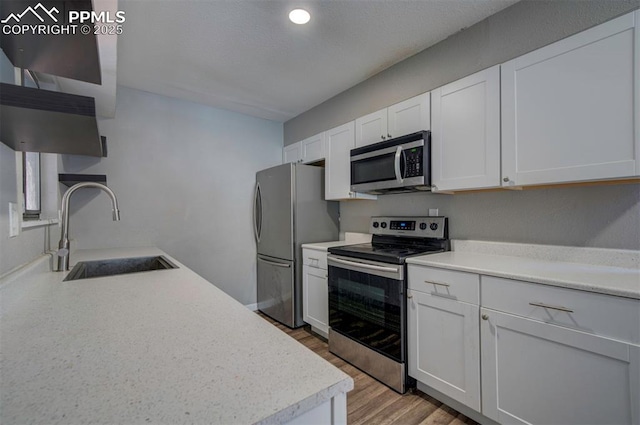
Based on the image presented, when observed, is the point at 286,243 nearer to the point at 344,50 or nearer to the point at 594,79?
the point at 344,50

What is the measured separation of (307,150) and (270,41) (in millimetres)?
1372

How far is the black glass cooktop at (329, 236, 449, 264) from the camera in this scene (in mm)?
1914

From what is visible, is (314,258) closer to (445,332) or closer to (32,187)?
(445,332)

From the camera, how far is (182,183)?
3.12 metres

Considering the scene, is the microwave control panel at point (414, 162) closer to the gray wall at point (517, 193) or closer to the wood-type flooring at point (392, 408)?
the gray wall at point (517, 193)

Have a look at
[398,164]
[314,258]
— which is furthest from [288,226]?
[398,164]

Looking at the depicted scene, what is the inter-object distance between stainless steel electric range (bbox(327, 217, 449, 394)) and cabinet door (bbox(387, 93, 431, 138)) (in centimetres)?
73

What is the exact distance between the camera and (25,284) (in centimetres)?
116

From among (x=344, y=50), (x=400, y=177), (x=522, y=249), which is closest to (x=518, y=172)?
(x=522, y=249)

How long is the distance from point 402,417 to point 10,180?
7.64ft

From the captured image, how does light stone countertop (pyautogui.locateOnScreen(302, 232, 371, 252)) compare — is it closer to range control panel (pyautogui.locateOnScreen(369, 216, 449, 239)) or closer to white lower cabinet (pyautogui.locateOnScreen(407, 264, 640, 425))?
range control panel (pyautogui.locateOnScreen(369, 216, 449, 239))

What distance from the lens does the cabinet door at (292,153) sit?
3.49 metres

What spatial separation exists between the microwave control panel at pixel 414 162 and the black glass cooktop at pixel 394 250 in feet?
1.87

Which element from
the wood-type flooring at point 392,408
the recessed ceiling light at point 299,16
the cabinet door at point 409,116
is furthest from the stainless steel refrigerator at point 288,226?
the recessed ceiling light at point 299,16
